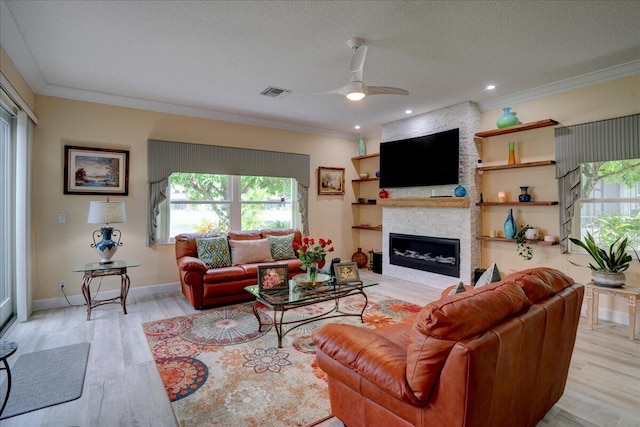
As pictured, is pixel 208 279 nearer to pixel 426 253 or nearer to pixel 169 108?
pixel 169 108

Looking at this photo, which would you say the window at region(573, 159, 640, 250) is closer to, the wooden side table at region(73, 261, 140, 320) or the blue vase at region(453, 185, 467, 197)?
the blue vase at region(453, 185, 467, 197)

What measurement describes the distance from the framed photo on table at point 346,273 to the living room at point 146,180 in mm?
2208

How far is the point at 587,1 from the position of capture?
8.07ft

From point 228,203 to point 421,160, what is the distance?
11.0 feet

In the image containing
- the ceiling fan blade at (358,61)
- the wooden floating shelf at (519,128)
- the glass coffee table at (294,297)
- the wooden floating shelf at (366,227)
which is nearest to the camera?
the ceiling fan blade at (358,61)

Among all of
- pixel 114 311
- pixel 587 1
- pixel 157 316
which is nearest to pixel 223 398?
pixel 157 316

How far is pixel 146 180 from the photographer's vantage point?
485 cm

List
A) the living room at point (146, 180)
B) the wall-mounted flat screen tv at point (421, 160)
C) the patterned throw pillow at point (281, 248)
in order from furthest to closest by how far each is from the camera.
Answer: the patterned throw pillow at point (281, 248) → the wall-mounted flat screen tv at point (421, 160) → the living room at point (146, 180)

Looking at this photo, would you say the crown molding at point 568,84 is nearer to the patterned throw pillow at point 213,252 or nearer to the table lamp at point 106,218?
the patterned throw pillow at point 213,252

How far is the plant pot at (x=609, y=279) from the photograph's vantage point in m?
3.44

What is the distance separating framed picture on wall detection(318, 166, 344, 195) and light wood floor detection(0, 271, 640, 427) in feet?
11.4

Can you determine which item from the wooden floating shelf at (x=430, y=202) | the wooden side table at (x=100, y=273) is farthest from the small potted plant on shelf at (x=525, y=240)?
the wooden side table at (x=100, y=273)

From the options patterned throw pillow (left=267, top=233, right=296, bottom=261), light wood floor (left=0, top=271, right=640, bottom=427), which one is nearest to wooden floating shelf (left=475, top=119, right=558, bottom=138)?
light wood floor (left=0, top=271, right=640, bottom=427)

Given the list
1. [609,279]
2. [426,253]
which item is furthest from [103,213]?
[609,279]
